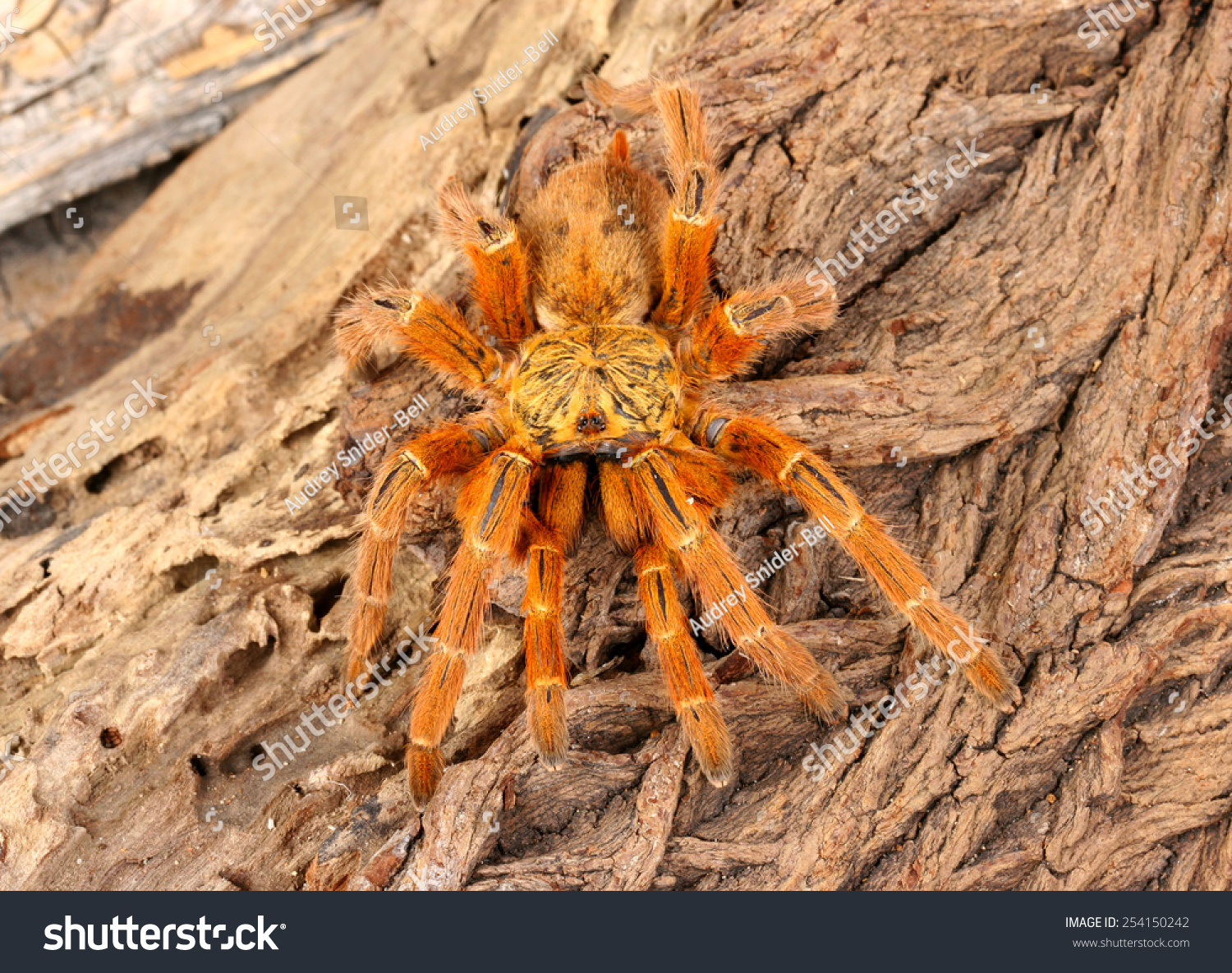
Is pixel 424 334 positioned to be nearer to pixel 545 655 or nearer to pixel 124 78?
pixel 545 655

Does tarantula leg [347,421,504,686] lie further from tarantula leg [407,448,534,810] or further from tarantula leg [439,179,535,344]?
tarantula leg [439,179,535,344]

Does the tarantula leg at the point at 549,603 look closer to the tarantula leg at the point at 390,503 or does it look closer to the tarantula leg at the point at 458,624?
the tarantula leg at the point at 458,624

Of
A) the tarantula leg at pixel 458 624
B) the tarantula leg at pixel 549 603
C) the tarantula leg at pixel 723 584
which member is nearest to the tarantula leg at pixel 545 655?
A: the tarantula leg at pixel 549 603

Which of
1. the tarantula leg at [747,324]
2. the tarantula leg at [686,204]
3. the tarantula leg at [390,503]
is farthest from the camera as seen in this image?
the tarantula leg at [686,204]

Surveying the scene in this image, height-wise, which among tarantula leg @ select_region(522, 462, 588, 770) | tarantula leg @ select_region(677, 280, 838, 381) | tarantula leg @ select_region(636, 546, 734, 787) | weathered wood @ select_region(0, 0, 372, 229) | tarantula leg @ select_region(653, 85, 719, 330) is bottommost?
tarantula leg @ select_region(636, 546, 734, 787)

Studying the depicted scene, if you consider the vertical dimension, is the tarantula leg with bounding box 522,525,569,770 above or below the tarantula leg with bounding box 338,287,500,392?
below

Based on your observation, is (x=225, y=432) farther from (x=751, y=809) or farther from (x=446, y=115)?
(x=751, y=809)


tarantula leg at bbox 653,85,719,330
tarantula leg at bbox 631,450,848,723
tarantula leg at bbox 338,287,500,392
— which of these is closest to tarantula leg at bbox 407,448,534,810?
tarantula leg at bbox 631,450,848,723
